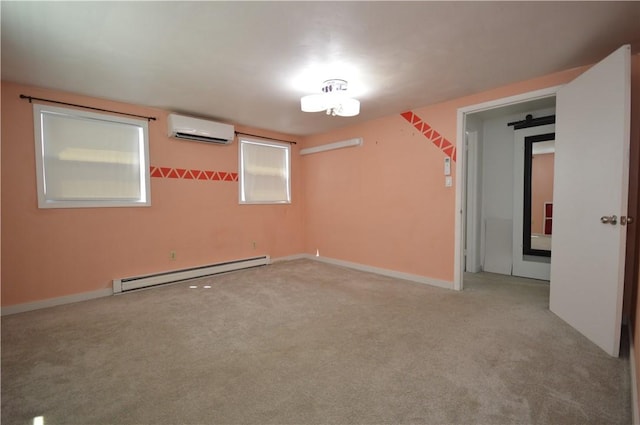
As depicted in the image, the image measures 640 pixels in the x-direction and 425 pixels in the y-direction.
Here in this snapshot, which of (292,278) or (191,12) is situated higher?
(191,12)

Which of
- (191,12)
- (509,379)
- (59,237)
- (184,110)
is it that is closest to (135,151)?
(184,110)

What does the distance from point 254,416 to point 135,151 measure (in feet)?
12.1

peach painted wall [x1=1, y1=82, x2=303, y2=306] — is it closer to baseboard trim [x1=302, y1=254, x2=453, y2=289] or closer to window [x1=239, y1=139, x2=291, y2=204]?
window [x1=239, y1=139, x2=291, y2=204]

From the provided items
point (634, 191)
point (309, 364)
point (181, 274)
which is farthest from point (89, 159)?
point (634, 191)

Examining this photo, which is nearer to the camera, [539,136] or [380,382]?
[380,382]

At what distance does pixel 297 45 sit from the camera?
90.4 inches

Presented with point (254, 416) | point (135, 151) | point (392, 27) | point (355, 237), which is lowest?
point (254, 416)

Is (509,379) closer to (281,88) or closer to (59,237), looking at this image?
(281,88)

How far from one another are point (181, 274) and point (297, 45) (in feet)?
11.2

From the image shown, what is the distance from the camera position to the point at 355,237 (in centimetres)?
487

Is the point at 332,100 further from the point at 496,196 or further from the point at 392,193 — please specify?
the point at 496,196

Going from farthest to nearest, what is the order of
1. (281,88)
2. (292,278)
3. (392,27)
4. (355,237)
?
(355,237)
(292,278)
(281,88)
(392,27)

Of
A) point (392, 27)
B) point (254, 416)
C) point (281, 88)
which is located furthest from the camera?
point (281, 88)

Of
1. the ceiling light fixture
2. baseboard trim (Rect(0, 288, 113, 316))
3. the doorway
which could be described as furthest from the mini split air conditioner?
the doorway
